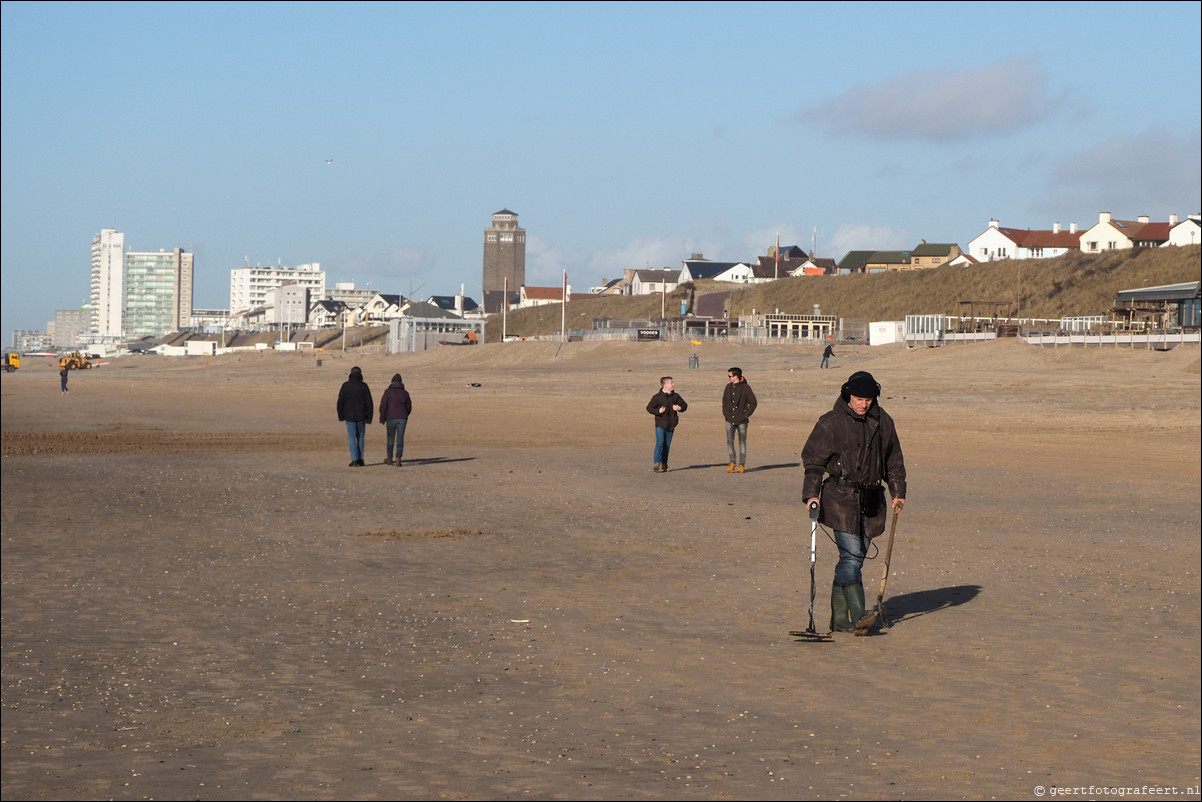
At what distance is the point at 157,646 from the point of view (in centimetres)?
1859

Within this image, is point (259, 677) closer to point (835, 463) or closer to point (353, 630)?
point (353, 630)

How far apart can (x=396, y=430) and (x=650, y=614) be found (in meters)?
19.2

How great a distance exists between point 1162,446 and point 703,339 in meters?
23.8

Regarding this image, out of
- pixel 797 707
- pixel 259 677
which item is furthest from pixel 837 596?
pixel 259 677

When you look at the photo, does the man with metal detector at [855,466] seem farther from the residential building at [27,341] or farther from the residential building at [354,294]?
the residential building at [27,341]

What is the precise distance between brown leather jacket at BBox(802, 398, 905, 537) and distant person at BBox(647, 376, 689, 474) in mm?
→ 6785

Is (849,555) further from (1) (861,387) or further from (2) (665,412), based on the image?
(2) (665,412)

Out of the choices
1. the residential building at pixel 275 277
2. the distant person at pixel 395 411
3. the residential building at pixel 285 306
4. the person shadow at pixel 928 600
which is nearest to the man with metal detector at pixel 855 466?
the residential building at pixel 275 277

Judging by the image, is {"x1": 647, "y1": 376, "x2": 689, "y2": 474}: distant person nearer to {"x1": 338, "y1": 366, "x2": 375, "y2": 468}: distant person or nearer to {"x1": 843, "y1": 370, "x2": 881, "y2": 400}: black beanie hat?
{"x1": 338, "y1": 366, "x2": 375, "y2": 468}: distant person

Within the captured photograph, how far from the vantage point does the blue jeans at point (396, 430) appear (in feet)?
116

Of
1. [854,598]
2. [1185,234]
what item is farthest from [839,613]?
[1185,234]

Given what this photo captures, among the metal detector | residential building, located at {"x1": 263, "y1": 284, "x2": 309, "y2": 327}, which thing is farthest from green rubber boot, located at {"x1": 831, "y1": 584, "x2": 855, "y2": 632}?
residential building, located at {"x1": 263, "y1": 284, "x2": 309, "y2": 327}

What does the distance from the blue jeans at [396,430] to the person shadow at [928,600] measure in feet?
65.7

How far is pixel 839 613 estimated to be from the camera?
13.6 feet
